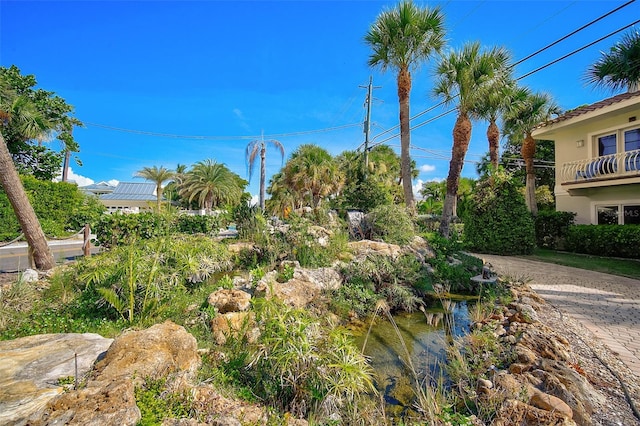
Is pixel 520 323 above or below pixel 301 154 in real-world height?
below

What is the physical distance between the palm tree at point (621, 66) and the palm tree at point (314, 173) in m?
13.7

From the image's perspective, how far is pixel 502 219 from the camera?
13453mm

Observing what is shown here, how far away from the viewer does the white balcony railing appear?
12.5m

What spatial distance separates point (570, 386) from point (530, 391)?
45 centimetres

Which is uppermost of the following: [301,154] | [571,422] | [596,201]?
[301,154]

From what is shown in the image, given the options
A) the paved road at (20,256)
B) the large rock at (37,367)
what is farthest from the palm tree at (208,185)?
the large rock at (37,367)

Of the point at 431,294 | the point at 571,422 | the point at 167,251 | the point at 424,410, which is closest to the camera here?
the point at 571,422

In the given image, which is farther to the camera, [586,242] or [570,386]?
[586,242]

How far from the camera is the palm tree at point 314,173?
68.7 ft

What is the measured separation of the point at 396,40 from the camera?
13.9 meters

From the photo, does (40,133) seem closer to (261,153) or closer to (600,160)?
(261,153)

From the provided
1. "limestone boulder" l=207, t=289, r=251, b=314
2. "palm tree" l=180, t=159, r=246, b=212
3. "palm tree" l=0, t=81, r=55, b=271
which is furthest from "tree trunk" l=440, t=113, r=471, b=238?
"palm tree" l=180, t=159, r=246, b=212

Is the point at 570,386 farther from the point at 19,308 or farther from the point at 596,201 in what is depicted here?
the point at 596,201

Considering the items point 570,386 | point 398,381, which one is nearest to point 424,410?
point 398,381
